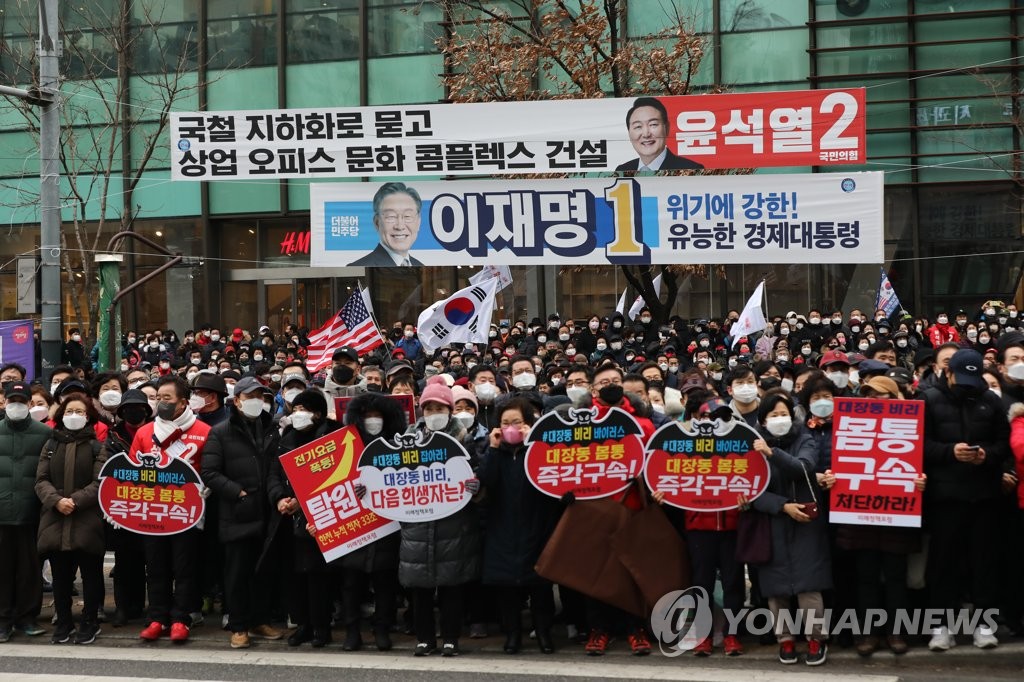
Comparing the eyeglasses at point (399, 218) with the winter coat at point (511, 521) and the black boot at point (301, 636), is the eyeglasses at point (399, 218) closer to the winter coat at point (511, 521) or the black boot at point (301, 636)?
the winter coat at point (511, 521)

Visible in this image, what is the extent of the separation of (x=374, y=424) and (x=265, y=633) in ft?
6.04

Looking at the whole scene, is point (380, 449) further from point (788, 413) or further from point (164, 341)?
point (164, 341)

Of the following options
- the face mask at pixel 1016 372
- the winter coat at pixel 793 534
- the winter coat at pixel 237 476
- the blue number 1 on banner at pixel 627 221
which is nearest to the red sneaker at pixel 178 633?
the winter coat at pixel 237 476

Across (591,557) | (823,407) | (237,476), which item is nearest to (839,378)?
(823,407)

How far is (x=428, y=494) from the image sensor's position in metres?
7.82

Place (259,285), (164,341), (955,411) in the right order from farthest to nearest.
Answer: (259,285) → (164,341) → (955,411)

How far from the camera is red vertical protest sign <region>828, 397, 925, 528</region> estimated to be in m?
7.35

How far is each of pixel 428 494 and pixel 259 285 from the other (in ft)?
71.4

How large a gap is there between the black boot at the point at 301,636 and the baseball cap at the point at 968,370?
4.70 meters

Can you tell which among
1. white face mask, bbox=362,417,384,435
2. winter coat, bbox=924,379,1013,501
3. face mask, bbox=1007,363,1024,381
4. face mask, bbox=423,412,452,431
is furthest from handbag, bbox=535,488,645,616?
face mask, bbox=1007,363,1024,381

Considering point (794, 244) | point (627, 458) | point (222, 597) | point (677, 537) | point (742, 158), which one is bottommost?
point (222, 597)

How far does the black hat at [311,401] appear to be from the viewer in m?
8.19

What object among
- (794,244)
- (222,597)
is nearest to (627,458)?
(222,597)

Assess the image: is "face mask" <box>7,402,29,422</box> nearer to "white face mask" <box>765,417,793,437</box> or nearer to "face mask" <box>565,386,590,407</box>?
"face mask" <box>565,386,590,407</box>
